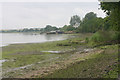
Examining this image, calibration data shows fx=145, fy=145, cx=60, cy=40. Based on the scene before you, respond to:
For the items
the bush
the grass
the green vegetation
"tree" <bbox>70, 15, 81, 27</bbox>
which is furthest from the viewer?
"tree" <bbox>70, 15, 81, 27</bbox>

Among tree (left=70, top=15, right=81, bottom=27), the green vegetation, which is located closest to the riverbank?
the green vegetation

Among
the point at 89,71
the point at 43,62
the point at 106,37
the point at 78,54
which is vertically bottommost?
the point at 43,62

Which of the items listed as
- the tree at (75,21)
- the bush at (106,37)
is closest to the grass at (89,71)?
the bush at (106,37)

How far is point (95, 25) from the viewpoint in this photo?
53344 millimetres

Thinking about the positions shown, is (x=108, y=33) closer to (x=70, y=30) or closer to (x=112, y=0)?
(x=112, y=0)

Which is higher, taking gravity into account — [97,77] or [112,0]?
[112,0]

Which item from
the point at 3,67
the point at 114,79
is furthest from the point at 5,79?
the point at 114,79

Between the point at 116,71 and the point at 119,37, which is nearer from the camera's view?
the point at 116,71

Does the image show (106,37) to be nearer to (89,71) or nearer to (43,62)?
(43,62)

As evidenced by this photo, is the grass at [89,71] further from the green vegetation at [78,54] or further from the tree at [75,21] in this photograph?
the tree at [75,21]

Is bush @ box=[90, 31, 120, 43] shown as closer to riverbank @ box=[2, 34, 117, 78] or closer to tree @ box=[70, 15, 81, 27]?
riverbank @ box=[2, 34, 117, 78]

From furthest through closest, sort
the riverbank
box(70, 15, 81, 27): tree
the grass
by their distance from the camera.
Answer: box(70, 15, 81, 27): tree < the riverbank < the grass

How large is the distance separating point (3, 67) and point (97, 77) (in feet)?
40.3

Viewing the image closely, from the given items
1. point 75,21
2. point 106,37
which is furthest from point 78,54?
point 75,21
